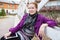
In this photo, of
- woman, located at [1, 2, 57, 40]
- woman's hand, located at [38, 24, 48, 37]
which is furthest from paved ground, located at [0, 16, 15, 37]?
woman's hand, located at [38, 24, 48, 37]

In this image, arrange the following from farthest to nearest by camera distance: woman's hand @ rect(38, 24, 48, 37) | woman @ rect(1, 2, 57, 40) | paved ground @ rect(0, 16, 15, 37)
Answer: paved ground @ rect(0, 16, 15, 37), woman @ rect(1, 2, 57, 40), woman's hand @ rect(38, 24, 48, 37)

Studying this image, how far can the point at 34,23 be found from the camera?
2.19m

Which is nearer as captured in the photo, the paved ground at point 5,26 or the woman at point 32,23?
the woman at point 32,23

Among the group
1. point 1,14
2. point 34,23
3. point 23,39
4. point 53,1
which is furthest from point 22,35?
point 1,14

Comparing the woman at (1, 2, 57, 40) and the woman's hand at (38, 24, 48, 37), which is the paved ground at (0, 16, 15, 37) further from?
the woman's hand at (38, 24, 48, 37)

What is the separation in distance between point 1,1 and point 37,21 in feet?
40.1

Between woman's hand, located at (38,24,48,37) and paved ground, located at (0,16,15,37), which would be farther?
paved ground, located at (0,16,15,37)

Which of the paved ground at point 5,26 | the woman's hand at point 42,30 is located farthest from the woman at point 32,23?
the paved ground at point 5,26

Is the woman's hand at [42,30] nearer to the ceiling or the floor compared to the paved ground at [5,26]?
nearer to the ceiling

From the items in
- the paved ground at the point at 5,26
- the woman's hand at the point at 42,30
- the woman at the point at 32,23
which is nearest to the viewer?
the woman's hand at the point at 42,30

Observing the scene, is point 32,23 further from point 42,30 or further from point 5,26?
point 5,26

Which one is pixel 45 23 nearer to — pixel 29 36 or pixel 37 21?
pixel 37 21

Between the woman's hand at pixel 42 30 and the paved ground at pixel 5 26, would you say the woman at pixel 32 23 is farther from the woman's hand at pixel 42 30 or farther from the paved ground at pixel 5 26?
the paved ground at pixel 5 26

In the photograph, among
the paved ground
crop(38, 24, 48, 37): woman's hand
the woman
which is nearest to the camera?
crop(38, 24, 48, 37): woman's hand
